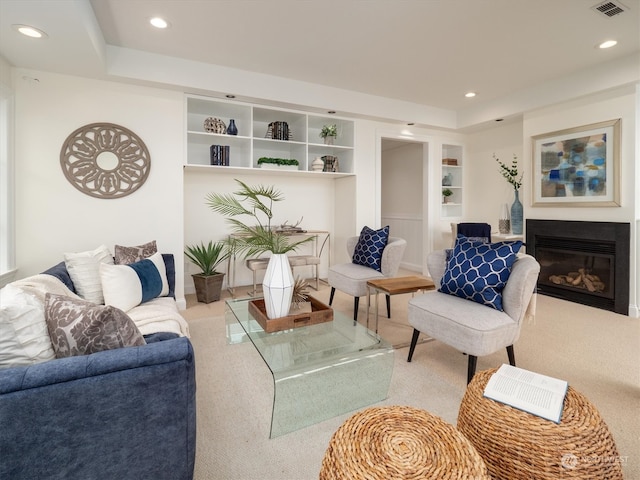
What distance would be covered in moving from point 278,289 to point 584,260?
380cm

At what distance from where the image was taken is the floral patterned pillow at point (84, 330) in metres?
1.11

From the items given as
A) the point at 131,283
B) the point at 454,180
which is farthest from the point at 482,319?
the point at 454,180

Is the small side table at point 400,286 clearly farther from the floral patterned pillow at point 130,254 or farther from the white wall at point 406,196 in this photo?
the white wall at point 406,196

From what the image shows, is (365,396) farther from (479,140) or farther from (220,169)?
(479,140)

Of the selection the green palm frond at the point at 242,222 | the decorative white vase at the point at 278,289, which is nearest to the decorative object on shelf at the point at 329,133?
the green palm frond at the point at 242,222

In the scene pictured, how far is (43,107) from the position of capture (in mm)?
3068

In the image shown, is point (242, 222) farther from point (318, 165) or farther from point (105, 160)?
point (105, 160)

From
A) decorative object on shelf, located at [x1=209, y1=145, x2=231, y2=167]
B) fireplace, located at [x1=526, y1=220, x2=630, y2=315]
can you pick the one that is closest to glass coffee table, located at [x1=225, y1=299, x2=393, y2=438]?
decorative object on shelf, located at [x1=209, y1=145, x2=231, y2=167]

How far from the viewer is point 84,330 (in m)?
1.12

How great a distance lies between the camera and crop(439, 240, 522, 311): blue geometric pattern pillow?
2119 mm

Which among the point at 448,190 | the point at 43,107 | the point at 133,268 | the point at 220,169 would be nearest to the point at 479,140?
the point at 448,190

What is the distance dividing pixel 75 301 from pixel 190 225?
10.5ft

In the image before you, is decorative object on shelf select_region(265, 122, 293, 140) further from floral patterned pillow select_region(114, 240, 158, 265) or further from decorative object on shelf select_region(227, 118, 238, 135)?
floral patterned pillow select_region(114, 240, 158, 265)

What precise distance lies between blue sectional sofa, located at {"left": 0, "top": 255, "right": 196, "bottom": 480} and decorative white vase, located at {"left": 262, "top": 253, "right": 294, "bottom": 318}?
41.9 inches
